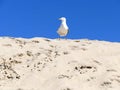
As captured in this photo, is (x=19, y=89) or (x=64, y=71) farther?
(x=64, y=71)

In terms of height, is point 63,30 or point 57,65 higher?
point 63,30

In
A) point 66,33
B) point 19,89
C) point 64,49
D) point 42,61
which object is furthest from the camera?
point 66,33

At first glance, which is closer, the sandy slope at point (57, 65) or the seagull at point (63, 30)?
the sandy slope at point (57, 65)

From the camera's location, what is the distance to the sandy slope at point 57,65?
1076 cm

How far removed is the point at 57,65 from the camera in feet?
38.8

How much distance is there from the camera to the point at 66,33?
16.3 m

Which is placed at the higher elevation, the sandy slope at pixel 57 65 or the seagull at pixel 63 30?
the seagull at pixel 63 30

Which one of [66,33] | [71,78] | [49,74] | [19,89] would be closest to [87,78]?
[71,78]

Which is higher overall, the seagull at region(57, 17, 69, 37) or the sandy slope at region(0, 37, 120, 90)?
the seagull at region(57, 17, 69, 37)

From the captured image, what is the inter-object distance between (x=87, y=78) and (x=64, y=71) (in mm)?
816

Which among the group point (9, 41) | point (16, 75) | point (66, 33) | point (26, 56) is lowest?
point (16, 75)

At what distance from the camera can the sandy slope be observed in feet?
35.3

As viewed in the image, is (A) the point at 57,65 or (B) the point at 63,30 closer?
(A) the point at 57,65

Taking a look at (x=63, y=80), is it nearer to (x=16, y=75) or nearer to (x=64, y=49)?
(x=16, y=75)
